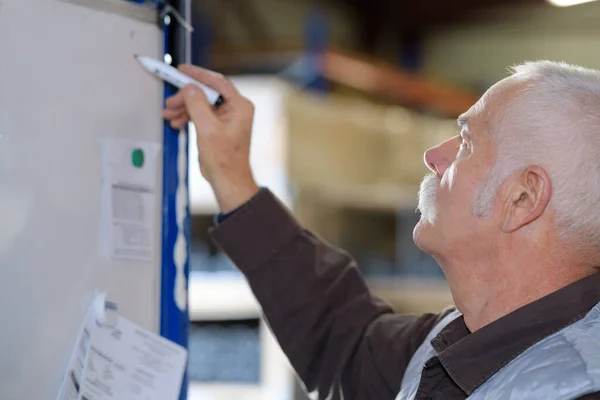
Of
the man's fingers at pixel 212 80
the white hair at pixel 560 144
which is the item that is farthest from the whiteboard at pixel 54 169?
the white hair at pixel 560 144

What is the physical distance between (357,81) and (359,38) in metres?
5.50

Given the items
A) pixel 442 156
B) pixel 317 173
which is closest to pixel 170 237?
pixel 442 156

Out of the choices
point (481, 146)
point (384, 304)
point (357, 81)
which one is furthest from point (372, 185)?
point (481, 146)

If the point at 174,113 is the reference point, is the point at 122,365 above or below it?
below

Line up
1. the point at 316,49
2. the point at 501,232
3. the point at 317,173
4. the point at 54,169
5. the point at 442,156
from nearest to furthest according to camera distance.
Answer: the point at 54,169 < the point at 501,232 < the point at 442,156 < the point at 317,173 < the point at 316,49

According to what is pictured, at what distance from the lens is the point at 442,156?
135 cm

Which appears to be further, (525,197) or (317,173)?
(317,173)

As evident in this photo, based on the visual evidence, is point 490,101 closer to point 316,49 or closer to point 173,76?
point 173,76

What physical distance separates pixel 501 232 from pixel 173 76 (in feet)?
1.98

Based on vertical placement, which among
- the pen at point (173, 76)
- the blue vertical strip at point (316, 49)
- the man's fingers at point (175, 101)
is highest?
the blue vertical strip at point (316, 49)

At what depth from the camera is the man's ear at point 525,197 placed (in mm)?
1195

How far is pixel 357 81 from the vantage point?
4.80 metres

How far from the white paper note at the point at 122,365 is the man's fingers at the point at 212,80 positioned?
1.44 feet

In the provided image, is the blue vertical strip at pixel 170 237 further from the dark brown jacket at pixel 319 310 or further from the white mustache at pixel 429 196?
the white mustache at pixel 429 196
